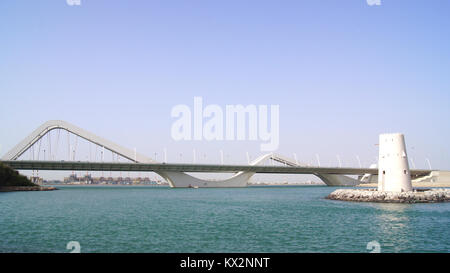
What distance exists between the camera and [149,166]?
268 ft

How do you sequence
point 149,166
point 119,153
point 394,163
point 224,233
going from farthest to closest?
point 119,153 → point 149,166 → point 394,163 → point 224,233

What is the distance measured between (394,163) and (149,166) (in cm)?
5631

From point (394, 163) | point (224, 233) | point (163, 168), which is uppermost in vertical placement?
point (394, 163)

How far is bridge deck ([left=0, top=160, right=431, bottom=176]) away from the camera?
241 ft

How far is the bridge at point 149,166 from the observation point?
74.8m

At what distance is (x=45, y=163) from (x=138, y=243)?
64658 mm

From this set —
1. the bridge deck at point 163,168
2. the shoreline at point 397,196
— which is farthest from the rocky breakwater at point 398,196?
the bridge deck at point 163,168

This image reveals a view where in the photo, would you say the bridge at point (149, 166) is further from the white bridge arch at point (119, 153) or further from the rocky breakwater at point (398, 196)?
the rocky breakwater at point (398, 196)

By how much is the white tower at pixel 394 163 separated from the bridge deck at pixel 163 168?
51564 mm

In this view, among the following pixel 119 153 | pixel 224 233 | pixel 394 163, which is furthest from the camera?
pixel 119 153

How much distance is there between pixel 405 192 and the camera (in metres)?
36.9

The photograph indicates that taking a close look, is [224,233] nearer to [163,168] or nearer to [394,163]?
[394,163]

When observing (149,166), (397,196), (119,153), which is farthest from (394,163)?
(119,153)

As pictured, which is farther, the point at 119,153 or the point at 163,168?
the point at 119,153
